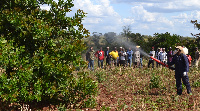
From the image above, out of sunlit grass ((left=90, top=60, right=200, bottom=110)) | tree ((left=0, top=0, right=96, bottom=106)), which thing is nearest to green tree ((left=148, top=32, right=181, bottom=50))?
sunlit grass ((left=90, top=60, right=200, bottom=110))

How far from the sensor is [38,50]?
817 centimetres

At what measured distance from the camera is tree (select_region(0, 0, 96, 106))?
7633mm

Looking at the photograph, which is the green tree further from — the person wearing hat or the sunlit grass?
the person wearing hat

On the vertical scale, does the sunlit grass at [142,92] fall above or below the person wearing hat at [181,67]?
below

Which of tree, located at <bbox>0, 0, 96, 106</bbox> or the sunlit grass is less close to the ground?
tree, located at <bbox>0, 0, 96, 106</bbox>

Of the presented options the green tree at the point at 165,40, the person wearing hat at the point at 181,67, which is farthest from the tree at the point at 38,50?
the green tree at the point at 165,40

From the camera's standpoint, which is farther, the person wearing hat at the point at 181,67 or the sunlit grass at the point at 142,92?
the person wearing hat at the point at 181,67

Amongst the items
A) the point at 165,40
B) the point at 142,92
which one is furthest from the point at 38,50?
the point at 165,40

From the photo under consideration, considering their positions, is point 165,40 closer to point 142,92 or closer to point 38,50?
point 142,92

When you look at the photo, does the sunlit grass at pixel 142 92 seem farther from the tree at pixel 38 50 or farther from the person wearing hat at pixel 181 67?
the tree at pixel 38 50

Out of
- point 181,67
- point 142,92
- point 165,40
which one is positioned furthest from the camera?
point 165,40

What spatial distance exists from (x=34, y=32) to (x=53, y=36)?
0.83 m

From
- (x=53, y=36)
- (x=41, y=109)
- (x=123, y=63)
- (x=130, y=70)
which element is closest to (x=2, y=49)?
(x=53, y=36)

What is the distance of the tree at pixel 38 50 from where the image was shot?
7633 mm
